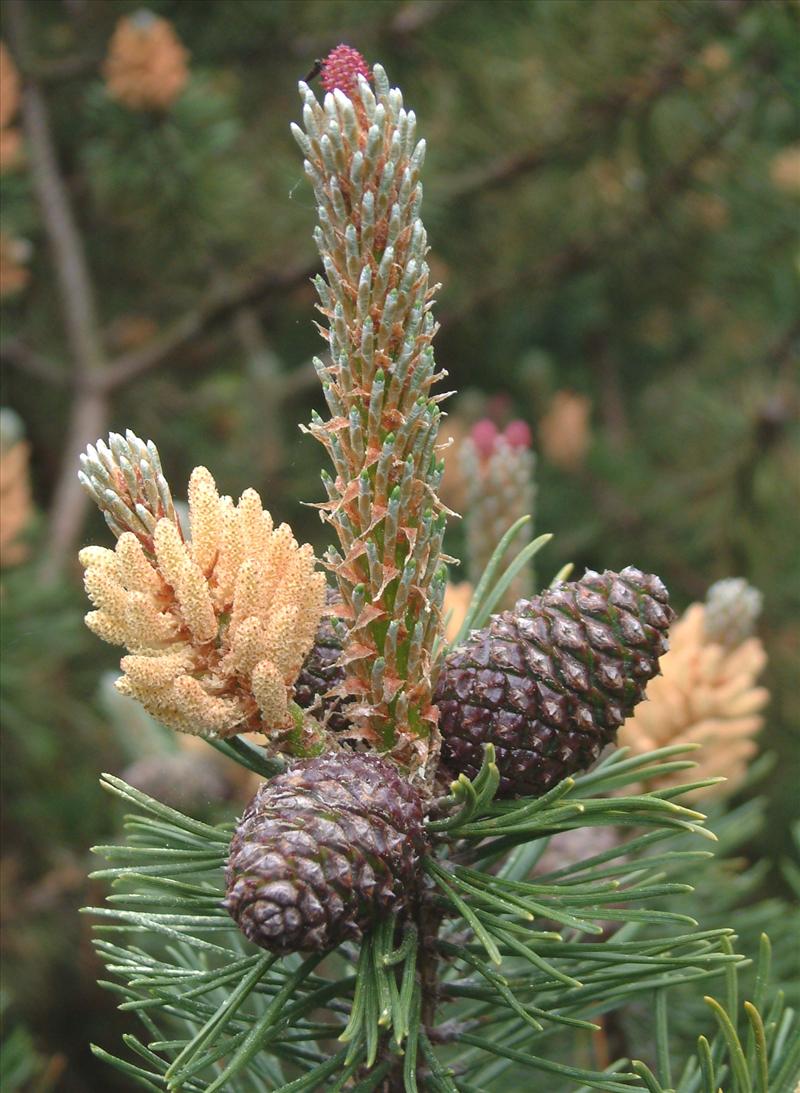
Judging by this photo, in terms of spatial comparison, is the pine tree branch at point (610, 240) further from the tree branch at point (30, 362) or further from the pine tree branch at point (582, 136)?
the tree branch at point (30, 362)

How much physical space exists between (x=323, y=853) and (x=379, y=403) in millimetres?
188

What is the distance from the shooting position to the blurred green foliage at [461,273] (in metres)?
1.42

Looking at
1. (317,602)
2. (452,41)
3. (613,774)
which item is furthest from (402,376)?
(452,41)

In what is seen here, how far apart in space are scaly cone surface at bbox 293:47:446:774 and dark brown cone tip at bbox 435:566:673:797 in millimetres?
20

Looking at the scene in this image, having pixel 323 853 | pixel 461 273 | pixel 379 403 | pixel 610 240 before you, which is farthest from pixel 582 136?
pixel 323 853

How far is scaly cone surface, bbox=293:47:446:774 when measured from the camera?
18.1 inches

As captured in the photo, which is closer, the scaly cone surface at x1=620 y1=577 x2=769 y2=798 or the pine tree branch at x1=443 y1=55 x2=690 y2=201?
the scaly cone surface at x1=620 y1=577 x2=769 y2=798

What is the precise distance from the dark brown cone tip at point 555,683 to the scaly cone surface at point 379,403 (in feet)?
0.07

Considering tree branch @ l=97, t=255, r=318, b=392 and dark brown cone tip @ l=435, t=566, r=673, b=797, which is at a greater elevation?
tree branch @ l=97, t=255, r=318, b=392

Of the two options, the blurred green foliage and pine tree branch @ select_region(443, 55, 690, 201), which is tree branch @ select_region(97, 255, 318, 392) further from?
pine tree branch @ select_region(443, 55, 690, 201)

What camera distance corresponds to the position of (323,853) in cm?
44

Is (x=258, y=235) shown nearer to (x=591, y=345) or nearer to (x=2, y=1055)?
(x=591, y=345)

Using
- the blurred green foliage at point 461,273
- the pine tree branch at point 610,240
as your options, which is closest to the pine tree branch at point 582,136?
the blurred green foliage at point 461,273

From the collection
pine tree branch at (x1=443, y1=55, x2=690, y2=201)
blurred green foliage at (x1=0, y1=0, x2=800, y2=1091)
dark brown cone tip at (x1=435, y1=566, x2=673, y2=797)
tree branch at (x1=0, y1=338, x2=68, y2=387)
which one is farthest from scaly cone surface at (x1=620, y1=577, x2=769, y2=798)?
tree branch at (x1=0, y1=338, x2=68, y2=387)
